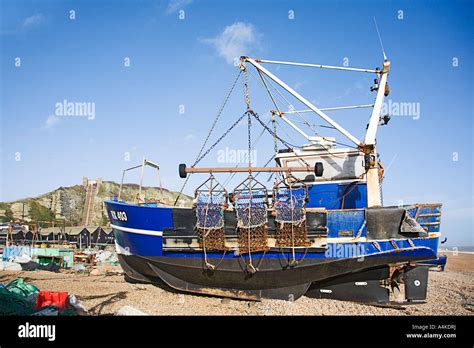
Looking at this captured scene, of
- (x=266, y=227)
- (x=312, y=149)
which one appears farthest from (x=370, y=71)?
(x=266, y=227)

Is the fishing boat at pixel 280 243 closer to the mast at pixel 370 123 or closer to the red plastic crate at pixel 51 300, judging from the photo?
the mast at pixel 370 123

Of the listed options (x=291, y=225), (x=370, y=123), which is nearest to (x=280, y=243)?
(x=291, y=225)

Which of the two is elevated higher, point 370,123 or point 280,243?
point 370,123

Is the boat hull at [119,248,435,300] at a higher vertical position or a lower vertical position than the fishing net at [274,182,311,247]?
lower

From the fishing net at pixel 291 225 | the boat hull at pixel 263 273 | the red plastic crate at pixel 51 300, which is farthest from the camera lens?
the boat hull at pixel 263 273

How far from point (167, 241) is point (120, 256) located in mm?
2590

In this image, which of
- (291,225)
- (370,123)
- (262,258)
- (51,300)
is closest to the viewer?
(51,300)

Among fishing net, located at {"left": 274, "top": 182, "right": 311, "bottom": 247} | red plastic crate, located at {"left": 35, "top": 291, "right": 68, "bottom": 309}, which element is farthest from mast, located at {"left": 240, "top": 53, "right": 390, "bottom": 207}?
red plastic crate, located at {"left": 35, "top": 291, "right": 68, "bottom": 309}

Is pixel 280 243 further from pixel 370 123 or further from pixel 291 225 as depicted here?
pixel 370 123

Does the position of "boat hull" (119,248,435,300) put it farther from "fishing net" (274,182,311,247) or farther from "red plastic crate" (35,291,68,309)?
"red plastic crate" (35,291,68,309)

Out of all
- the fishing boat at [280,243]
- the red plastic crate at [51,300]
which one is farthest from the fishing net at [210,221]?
the red plastic crate at [51,300]

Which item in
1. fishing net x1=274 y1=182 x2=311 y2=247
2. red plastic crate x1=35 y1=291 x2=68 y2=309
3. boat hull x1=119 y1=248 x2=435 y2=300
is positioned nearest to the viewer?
red plastic crate x1=35 y1=291 x2=68 y2=309

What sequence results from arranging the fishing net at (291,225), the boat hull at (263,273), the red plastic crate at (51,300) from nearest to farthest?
the red plastic crate at (51,300) < the fishing net at (291,225) < the boat hull at (263,273)

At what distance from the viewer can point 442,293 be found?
A: 1348cm
